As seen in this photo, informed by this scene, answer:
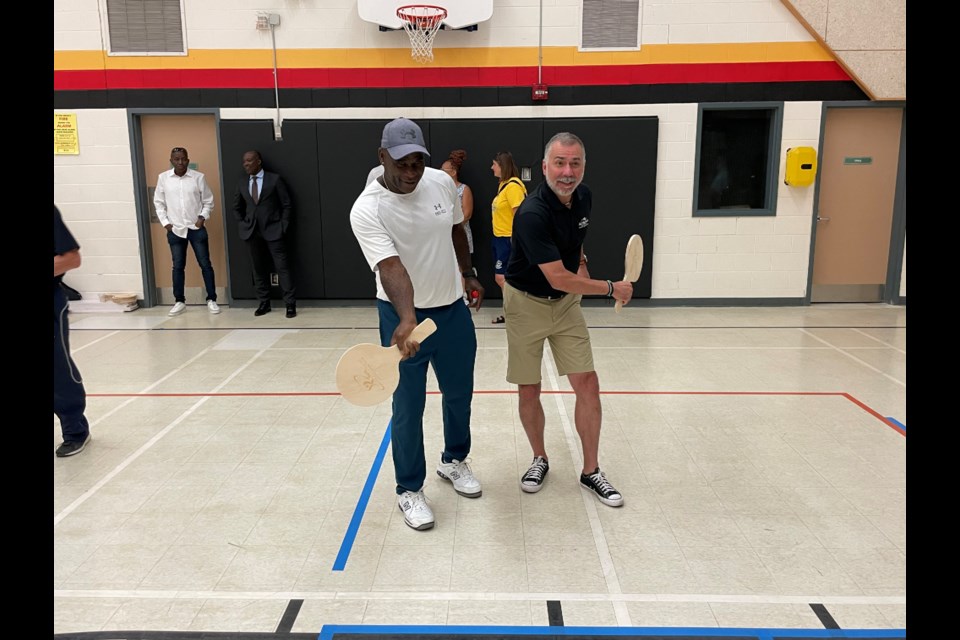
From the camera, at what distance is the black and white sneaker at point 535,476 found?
366 cm

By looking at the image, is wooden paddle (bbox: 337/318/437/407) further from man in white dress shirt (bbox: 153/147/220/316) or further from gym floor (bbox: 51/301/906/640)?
man in white dress shirt (bbox: 153/147/220/316)

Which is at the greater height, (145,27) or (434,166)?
(145,27)

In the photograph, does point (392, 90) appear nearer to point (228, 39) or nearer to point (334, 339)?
point (228, 39)

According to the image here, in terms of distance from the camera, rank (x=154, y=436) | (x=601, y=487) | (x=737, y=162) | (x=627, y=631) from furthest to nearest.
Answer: (x=737, y=162) → (x=154, y=436) → (x=601, y=487) → (x=627, y=631)

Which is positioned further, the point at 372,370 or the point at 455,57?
the point at 455,57

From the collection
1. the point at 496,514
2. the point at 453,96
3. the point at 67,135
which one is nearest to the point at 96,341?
the point at 67,135

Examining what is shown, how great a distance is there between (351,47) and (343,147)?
47.8 inches

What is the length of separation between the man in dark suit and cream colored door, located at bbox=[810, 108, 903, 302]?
22.5 ft

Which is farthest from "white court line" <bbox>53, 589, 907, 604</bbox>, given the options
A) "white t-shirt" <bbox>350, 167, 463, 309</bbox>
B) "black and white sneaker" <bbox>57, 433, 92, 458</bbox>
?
"black and white sneaker" <bbox>57, 433, 92, 458</bbox>

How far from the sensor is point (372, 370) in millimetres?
2939

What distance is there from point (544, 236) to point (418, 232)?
2.02 ft

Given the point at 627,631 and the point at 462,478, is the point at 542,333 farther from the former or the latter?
the point at 627,631
